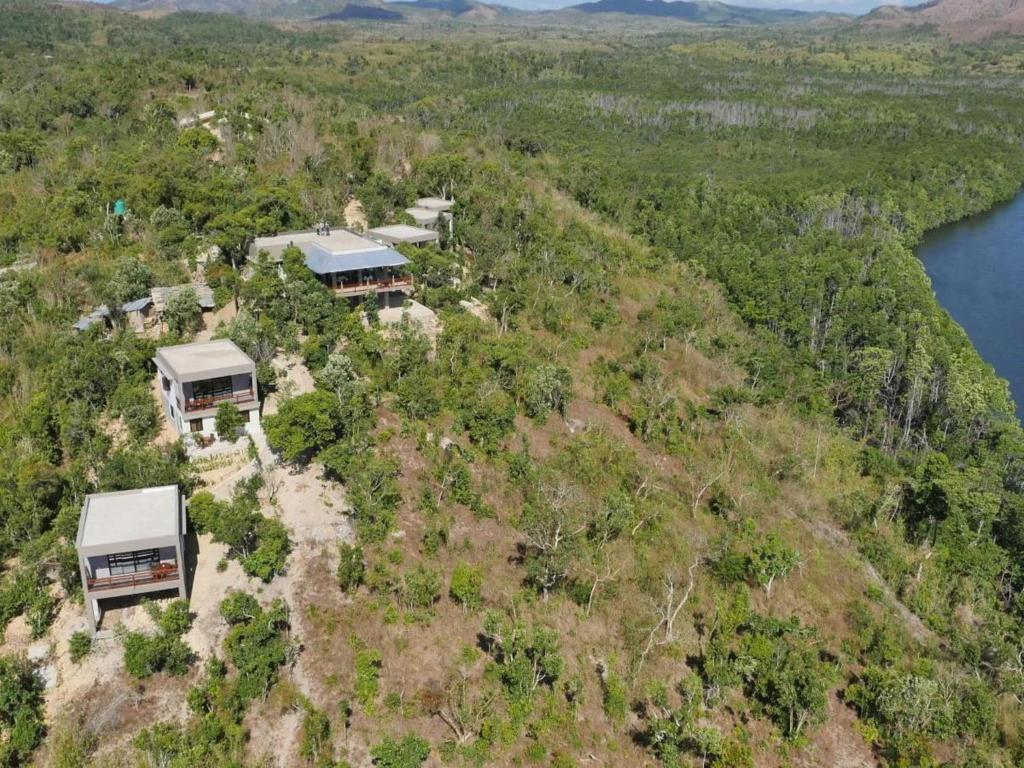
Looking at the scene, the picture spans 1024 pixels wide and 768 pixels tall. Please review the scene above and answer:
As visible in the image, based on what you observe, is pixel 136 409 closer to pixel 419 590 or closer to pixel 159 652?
pixel 159 652

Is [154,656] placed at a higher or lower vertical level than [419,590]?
higher

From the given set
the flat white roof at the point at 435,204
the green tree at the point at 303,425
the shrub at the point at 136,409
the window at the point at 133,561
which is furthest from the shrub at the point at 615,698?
the flat white roof at the point at 435,204

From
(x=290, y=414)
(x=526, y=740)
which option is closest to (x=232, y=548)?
(x=290, y=414)

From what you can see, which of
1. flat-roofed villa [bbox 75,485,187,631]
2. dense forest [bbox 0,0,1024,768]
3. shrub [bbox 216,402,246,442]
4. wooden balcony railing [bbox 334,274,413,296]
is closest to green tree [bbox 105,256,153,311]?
dense forest [bbox 0,0,1024,768]

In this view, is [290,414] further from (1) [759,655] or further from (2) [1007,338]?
(2) [1007,338]

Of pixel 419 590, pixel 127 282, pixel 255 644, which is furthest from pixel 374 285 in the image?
pixel 255 644

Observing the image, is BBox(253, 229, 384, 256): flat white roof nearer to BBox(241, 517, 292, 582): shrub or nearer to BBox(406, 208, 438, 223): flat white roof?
→ BBox(406, 208, 438, 223): flat white roof
